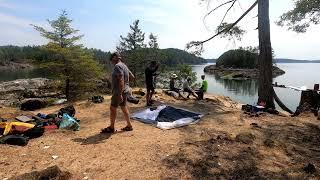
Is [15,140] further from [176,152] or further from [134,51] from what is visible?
[134,51]

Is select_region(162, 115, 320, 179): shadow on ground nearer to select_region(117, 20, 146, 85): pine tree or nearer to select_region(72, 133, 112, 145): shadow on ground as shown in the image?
select_region(72, 133, 112, 145): shadow on ground

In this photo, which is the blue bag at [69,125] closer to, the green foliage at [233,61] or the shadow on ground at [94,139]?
the shadow on ground at [94,139]

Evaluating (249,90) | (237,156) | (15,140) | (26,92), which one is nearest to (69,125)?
(15,140)

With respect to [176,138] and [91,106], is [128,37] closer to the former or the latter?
[91,106]

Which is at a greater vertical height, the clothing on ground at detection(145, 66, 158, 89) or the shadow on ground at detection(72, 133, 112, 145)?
the clothing on ground at detection(145, 66, 158, 89)

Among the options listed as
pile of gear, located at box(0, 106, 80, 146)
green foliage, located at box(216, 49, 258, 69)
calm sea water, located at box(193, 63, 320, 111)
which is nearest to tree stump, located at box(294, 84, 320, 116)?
pile of gear, located at box(0, 106, 80, 146)

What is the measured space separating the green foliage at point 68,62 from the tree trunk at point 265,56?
32.8 ft

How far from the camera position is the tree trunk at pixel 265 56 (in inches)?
549

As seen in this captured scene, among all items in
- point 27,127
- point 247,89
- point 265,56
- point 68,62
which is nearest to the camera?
point 27,127

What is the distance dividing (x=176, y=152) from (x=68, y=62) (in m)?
13.9

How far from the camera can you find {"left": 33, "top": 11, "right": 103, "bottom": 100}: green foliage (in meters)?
19.1

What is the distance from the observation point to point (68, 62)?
765 inches

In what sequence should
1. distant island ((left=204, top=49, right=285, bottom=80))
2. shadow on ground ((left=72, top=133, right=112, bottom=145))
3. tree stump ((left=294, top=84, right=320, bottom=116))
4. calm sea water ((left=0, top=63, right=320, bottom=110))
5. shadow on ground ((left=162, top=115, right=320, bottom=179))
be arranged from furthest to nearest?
distant island ((left=204, top=49, right=285, bottom=80)) < calm sea water ((left=0, top=63, right=320, bottom=110)) < tree stump ((left=294, top=84, right=320, bottom=116)) < shadow on ground ((left=72, top=133, right=112, bottom=145)) < shadow on ground ((left=162, top=115, right=320, bottom=179))

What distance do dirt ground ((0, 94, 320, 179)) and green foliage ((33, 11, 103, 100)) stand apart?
10.4 meters
